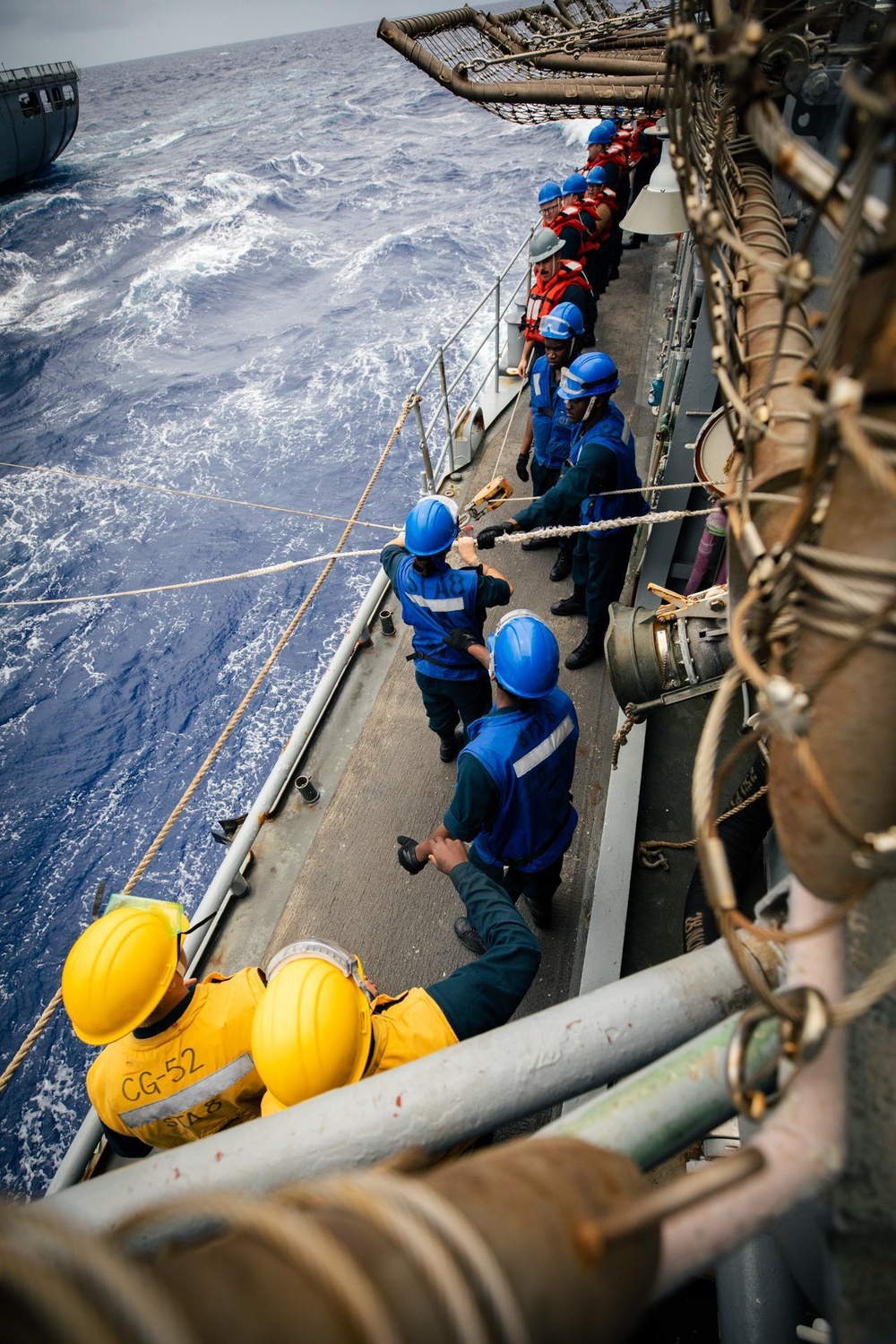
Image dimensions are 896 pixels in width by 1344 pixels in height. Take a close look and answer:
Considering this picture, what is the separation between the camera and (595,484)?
4387 mm

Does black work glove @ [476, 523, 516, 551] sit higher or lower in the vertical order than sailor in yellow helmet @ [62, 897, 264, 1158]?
higher

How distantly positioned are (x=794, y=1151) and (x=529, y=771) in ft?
6.63

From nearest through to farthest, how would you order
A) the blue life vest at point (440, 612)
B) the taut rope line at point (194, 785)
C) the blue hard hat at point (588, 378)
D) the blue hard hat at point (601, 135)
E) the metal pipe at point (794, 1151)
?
the metal pipe at point (794, 1151), the taut rope line at point (194, 785), the blue life vest at point (440, 612), the blue hard hat at point (588, 378), the blue hard hat at point (601, 135)

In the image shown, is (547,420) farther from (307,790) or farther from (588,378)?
(307,790)

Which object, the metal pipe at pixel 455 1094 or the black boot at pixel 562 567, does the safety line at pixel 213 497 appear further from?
the metal pipe at pixel 455 1094

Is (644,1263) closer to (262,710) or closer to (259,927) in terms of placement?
(259,927)

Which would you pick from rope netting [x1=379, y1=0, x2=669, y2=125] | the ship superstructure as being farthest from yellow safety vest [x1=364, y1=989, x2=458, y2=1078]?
rope netting [x1=379, y1=0, x2=669, y2=125]

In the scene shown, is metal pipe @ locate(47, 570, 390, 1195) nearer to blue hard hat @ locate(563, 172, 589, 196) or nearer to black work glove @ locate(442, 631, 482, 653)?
black work glove @ locate(442, 631, 482, 653)

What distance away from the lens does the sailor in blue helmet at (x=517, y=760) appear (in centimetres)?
280

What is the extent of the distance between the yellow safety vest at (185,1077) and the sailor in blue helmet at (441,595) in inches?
88.0

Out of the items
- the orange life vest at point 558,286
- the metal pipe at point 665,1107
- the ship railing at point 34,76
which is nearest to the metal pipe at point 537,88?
the orange life vest at point 558,286

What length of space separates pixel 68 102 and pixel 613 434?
45513 mm

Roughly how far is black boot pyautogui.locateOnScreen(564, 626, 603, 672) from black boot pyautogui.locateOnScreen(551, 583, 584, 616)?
0.43m

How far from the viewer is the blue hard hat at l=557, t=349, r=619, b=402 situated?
4.24 metres
